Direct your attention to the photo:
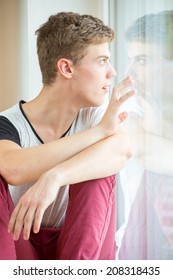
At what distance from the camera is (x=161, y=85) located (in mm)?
1351

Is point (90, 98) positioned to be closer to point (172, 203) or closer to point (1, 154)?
point (1, 154)

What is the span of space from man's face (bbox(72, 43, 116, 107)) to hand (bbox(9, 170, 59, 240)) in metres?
0.26

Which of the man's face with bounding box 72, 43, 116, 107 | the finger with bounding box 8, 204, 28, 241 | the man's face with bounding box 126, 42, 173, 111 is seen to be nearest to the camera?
the finger with bounding box 8, 204, 28, 241

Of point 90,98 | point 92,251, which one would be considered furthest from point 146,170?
point 92,251

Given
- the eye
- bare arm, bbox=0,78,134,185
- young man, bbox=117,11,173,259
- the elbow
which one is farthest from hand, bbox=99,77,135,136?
young man, bbox=117,11,173,259

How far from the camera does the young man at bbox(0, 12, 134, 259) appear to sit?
0.92 metres

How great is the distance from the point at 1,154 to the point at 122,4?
873 mm

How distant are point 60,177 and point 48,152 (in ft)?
0.23

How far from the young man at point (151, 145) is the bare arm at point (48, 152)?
1.32 ft

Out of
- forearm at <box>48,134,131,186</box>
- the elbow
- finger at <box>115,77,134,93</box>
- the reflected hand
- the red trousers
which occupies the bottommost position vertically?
the reflected hand

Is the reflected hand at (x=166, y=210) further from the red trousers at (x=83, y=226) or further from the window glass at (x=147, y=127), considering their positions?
the red trousers at (x=83, y=226)

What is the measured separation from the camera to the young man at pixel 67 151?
3.03ft

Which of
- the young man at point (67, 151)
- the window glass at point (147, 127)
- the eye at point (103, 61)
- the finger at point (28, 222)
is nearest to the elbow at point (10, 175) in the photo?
the young man at point (67, 151)

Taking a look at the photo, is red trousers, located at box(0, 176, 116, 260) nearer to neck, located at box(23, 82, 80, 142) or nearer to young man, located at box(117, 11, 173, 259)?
neck, located at box(23, 82, 80, 142)
